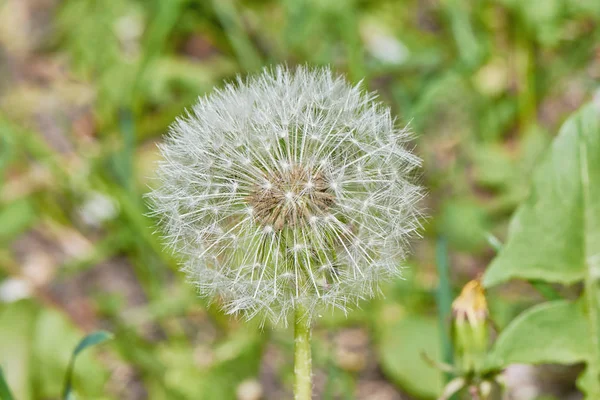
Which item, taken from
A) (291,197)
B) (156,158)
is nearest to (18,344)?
(156,158)

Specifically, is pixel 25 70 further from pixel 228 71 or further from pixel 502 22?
Result: pixel 502 22

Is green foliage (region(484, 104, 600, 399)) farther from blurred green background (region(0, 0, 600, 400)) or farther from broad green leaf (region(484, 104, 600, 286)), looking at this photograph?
blurred green background (region(0, 0, 600, 400))

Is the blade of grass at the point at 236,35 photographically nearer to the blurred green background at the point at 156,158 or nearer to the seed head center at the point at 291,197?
the blurred green background at the point at 156,158

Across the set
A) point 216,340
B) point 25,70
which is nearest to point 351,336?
point 216,340

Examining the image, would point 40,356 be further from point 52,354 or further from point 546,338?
point 546,338

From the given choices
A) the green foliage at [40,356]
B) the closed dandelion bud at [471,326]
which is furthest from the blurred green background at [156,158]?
the closed dandelion bud at [471,326]
